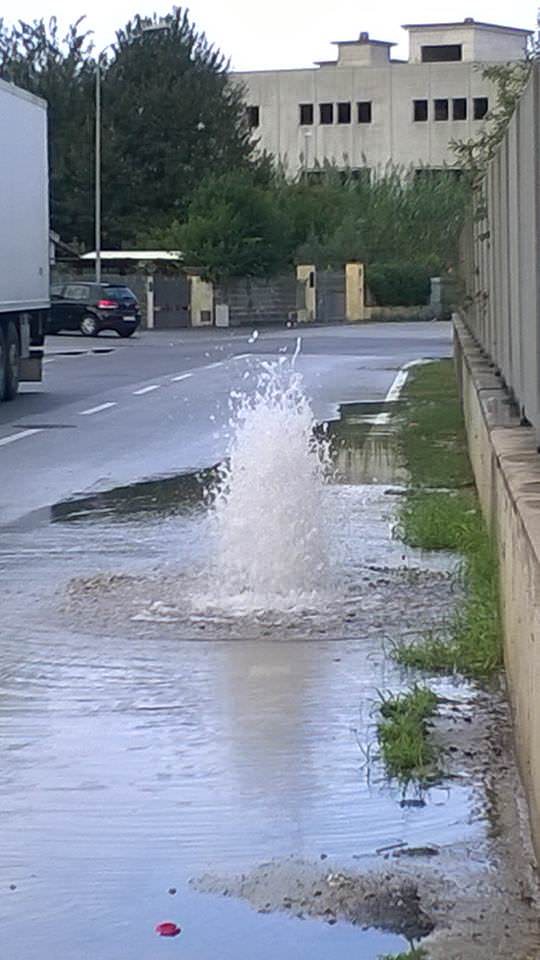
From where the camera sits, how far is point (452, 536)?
40.2 feet

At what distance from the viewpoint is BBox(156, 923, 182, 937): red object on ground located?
17.7 feet

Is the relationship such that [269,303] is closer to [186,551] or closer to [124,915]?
[186,551]

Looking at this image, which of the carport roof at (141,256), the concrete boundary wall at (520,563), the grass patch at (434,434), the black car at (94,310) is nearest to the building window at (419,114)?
the carport roof at (141,256)

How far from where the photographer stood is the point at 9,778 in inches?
275

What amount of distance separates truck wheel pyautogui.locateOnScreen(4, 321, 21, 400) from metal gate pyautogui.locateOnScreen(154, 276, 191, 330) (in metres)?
36.6

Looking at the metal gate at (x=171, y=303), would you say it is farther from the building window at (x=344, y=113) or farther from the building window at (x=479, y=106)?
the building window at (x=344, y=113)

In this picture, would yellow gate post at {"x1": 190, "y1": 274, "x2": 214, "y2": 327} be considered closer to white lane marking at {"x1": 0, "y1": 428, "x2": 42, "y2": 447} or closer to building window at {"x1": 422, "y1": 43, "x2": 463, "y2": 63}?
building window at {"x1": 422, "y1": 43, "x2": 463, "y2": 63}

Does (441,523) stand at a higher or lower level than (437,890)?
higher

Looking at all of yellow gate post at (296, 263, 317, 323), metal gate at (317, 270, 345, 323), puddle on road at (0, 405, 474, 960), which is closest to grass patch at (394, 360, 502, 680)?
puddle on road at (0, 405, 474, 960)

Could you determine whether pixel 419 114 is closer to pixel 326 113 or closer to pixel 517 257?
pixel 326 113

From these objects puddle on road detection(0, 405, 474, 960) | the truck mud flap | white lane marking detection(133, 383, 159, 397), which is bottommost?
puddle on road detection(0, 405, 474, 960)

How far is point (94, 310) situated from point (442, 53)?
5548 cm

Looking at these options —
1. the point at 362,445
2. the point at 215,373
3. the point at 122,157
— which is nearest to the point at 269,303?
the point at 122,157

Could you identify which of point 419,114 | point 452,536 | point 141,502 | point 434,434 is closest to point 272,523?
point 452,536
